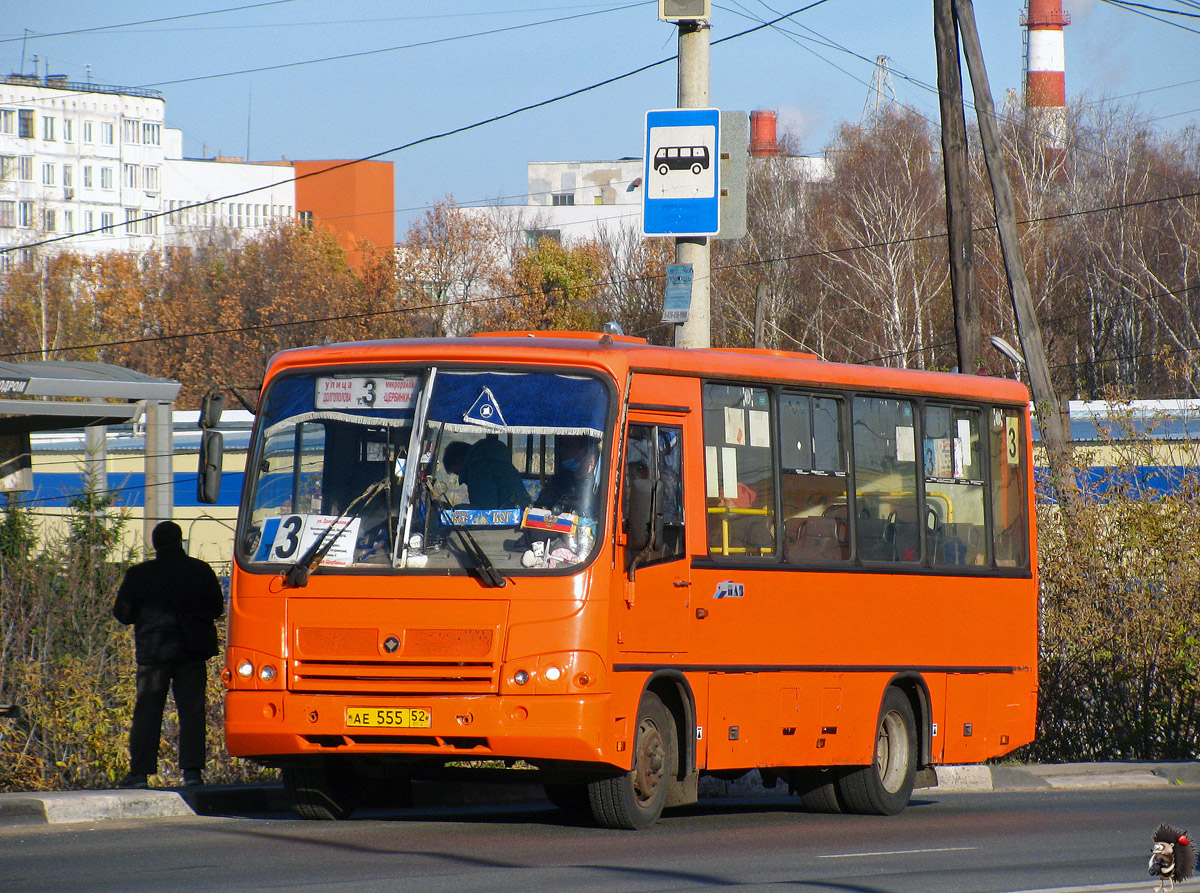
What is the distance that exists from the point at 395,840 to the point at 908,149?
6052cm

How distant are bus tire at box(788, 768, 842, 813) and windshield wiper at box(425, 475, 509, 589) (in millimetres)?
3846

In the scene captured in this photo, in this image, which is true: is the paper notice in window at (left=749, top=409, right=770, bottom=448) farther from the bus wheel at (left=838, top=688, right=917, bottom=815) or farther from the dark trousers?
the dark trousers

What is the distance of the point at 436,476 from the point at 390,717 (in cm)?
134

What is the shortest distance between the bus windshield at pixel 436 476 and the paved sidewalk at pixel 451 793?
162 cm

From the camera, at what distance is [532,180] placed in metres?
119

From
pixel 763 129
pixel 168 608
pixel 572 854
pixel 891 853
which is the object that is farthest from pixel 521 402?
pixel 763 129

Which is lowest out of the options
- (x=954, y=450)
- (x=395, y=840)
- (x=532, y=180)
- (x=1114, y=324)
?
(x=395, y=840)

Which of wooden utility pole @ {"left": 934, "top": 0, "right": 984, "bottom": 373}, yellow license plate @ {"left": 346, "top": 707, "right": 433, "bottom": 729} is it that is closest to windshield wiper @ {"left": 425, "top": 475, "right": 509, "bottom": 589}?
yellow license plate @ {"left": 346, "top": 707, "right": 433, "bottom": 729}

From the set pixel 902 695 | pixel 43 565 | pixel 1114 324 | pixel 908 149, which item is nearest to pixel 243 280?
pixel 908 149

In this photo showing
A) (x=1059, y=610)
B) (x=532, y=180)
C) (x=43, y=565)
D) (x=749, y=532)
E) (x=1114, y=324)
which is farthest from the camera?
(x=532, y=180)

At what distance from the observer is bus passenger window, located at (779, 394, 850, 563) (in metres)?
11.2

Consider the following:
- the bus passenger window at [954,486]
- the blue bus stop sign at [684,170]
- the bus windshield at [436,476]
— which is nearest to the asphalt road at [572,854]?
the bus windshield at [436,476]

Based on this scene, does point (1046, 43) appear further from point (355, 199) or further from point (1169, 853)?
point (1169, 853)

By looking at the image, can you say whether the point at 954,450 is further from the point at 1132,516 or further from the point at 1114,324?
the point at 1114,324
